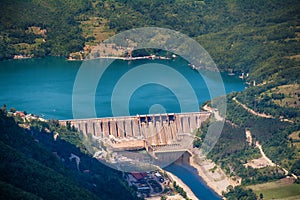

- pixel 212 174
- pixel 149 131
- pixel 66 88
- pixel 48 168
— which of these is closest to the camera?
pixel 48 168

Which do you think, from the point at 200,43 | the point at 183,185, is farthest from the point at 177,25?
the point at 183,185

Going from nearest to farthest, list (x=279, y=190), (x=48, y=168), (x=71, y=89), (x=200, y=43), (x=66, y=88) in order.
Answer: (x=48, y=168)
(x=279, y=190)
(x=71, y=89)
(x=66, y=88)
(x=200, y=43)

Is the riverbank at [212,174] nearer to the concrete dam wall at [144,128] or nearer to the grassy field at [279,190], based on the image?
the grassy field at [279,190]

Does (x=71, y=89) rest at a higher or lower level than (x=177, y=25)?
lower

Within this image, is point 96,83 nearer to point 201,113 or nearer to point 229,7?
point 201,113

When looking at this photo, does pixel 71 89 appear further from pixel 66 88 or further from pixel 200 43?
pixel 200 43

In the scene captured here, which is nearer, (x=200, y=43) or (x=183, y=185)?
(x=183, y=185)
